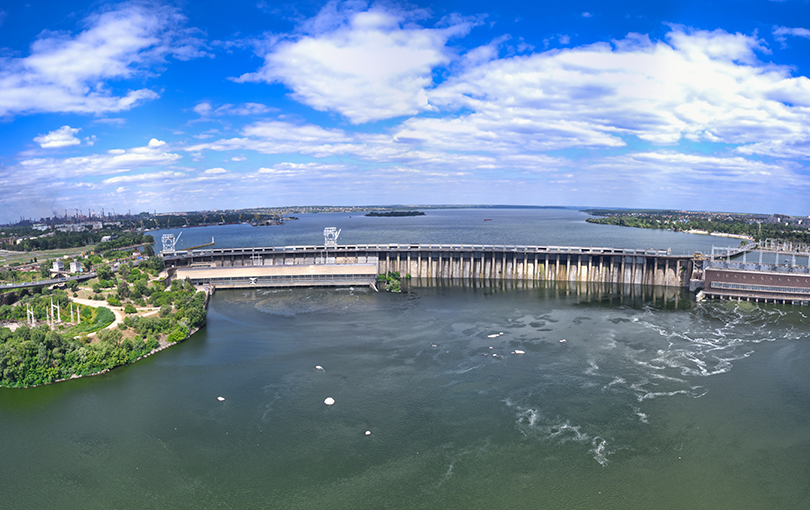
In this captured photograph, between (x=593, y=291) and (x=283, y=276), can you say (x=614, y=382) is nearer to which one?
→ (x=593, y=291)

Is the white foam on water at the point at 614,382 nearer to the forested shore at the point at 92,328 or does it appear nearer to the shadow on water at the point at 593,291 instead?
the shadow on water at the point at 593,291

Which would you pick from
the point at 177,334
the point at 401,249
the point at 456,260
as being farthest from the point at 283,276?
the point at 456,260

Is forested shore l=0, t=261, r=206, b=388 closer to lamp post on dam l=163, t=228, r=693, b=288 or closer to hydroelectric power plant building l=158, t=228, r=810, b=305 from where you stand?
lamp post on dam l=163, t=228, r=693, b=288

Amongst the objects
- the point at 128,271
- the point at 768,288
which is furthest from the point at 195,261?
the point at 768,288

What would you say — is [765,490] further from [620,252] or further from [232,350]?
[620,252]

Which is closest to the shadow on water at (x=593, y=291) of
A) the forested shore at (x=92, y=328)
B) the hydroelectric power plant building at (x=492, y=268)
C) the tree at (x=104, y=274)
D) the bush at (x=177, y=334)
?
the hydroelectric power plant building at (x=492, y=268)

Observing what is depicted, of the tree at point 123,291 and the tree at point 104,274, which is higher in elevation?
the tree at point 104,274
